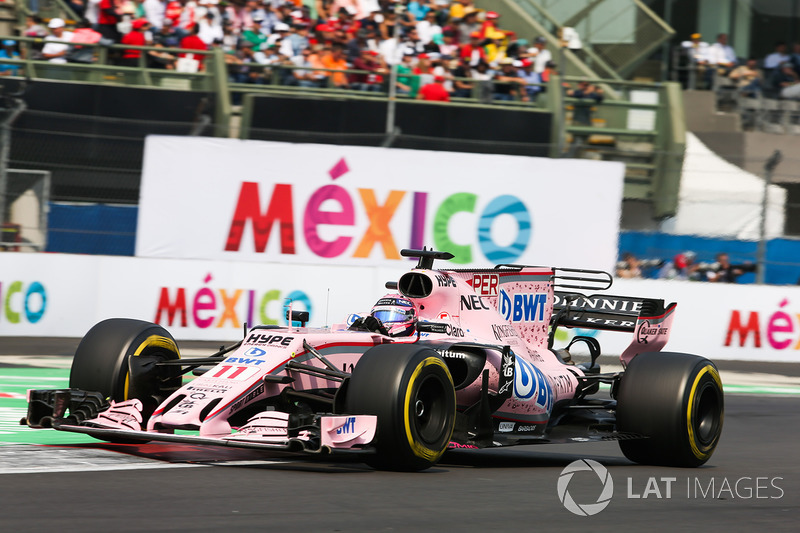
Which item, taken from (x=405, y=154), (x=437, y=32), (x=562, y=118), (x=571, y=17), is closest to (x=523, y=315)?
(x=405, y=154)

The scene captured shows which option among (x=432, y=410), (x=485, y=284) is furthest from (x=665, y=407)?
(x=432, y=410)

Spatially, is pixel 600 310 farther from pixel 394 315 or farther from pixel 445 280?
pixel 394 315

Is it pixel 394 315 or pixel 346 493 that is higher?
pixel 394 315

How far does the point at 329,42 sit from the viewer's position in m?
20.7

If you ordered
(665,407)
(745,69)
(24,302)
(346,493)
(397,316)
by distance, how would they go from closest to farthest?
1. (346,493)
2. (397,316)
3. (665,407)
4. (24,302)
5. (745,69)

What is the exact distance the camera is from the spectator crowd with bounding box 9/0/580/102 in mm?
19781

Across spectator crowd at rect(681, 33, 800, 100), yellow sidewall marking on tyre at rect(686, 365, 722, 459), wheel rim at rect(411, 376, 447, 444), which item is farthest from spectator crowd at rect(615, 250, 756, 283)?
wheel rim at rect(411, 376, 447, 444)

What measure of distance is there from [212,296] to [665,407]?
8.98 meters

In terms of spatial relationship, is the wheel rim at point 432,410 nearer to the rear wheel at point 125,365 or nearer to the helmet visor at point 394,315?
the helmet visor at point 394,315

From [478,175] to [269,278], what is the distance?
351 cm

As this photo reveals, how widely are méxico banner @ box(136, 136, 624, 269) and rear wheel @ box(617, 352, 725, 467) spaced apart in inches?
337

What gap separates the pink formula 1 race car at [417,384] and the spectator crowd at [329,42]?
410 inches

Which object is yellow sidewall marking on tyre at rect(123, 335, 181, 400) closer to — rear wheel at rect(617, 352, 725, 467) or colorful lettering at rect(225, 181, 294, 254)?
rear wheel at rect(617, 352, 725, 467)

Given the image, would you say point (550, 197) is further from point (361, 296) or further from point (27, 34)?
point (27, 34)
